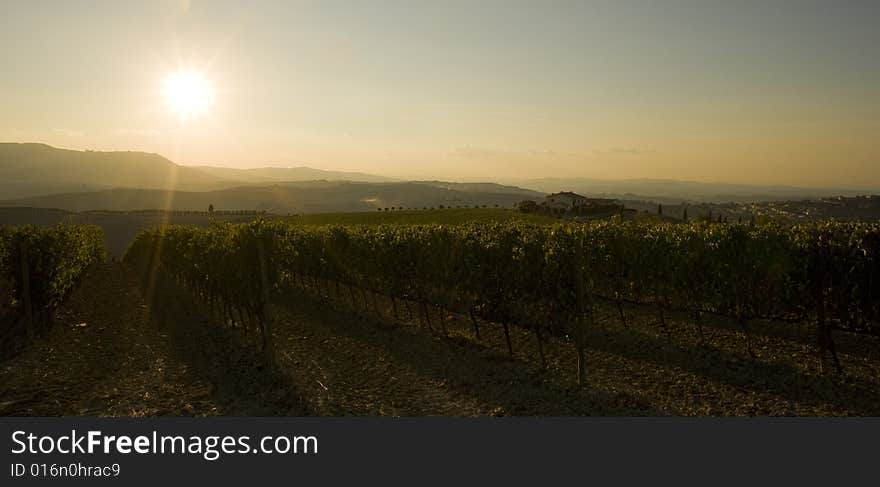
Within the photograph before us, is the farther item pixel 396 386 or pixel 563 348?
pixel 563 348

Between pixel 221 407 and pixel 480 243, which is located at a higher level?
pixel 480 243

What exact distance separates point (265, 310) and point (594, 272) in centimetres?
1216

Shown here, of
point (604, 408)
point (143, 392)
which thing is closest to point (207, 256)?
point (143, 392)

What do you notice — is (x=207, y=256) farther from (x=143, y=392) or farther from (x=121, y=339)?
(x=143, y=392)

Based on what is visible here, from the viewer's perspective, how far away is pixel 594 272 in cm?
2002

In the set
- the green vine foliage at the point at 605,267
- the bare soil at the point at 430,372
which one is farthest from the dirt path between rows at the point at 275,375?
the green vine foliage at the point at 605,267

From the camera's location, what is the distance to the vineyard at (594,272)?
1273 cm

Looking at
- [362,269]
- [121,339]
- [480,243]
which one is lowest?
[121,339]

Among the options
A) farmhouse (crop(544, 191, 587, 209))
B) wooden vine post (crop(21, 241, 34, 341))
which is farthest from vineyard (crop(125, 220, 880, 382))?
Result: farmhouse (crop(544, 191, 587, 209))

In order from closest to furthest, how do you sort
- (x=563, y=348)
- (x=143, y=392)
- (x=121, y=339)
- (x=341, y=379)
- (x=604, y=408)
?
(x=604, y=408)
(x=143, y=392)
(x=341, y=379)
(x=563, y=348)
(x=121, y=339)

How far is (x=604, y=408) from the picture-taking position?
416 inches

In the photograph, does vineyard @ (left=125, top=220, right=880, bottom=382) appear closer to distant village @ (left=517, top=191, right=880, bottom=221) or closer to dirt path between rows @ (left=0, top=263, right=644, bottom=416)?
dirt path between rows @ (left=0, top=263, right=644, bottom=416)

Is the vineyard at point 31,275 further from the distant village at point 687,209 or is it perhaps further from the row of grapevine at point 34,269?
the distant village at point 687,209

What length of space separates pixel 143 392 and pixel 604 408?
10.2 m
